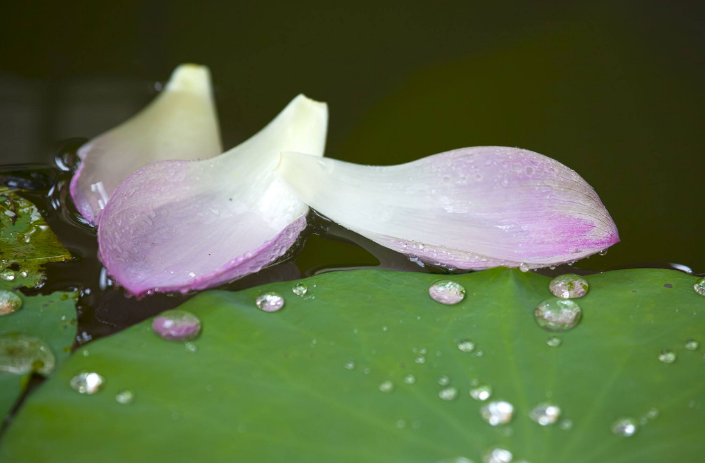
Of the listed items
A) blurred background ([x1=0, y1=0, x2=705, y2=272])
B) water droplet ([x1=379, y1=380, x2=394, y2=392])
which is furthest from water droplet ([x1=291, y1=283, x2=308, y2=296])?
blurred background ([x1=0, y1=0, x2=705, y2=272])

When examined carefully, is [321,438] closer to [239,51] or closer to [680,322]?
[680,322]

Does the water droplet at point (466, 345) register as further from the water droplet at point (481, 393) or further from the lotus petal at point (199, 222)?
the lotus petal at point (199, 222)

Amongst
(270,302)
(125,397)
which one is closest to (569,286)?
(270,302)

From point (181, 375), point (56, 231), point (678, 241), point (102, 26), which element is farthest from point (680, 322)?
point (102, 26)

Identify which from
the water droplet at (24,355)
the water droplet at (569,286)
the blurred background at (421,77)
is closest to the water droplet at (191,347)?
the water droplet at (24,355)

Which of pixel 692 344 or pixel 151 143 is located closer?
pixel 692 344

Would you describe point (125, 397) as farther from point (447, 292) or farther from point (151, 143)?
point (151, 143)
